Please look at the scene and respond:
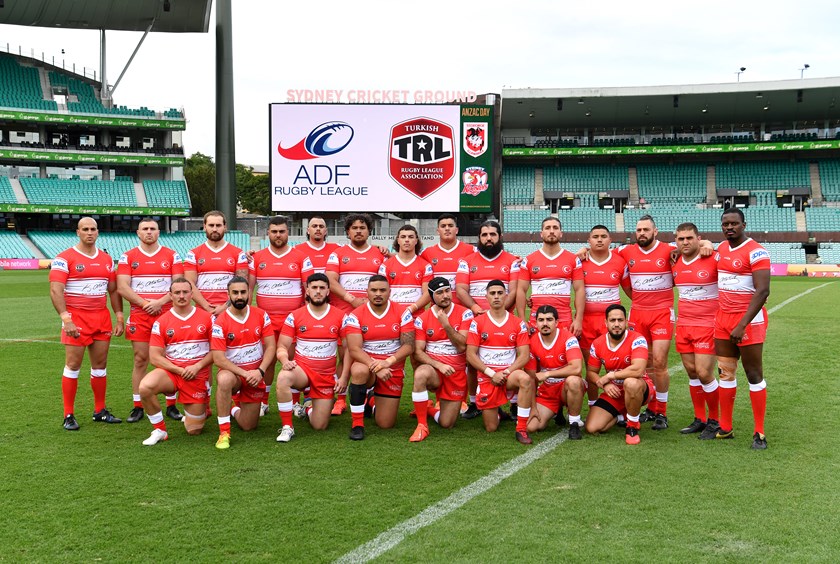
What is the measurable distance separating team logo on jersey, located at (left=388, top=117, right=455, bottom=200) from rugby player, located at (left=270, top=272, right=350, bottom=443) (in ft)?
68.2

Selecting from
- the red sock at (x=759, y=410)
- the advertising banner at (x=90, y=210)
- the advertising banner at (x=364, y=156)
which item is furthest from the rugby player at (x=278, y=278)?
the advertising banner at (x=90, y=210)

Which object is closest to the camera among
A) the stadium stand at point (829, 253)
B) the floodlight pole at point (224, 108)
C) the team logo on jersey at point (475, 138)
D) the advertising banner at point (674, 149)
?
the team logo on jersey at point (475, 138)

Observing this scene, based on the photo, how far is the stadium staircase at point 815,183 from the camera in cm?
4347

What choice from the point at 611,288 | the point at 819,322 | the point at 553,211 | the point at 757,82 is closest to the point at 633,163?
the point at 553,211

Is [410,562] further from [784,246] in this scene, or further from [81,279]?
[784,246]

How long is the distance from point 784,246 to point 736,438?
3903cm

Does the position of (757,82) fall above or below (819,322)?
above

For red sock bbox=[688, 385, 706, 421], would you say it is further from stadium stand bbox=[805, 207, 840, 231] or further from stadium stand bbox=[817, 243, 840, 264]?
stadium stand bbox=[805, 207, 840, 231]

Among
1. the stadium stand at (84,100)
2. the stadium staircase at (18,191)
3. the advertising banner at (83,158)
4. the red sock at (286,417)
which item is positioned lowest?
the red sock at (286,417)

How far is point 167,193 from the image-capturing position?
151 ft

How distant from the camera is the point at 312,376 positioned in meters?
6.46

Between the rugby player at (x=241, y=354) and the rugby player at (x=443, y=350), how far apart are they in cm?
144

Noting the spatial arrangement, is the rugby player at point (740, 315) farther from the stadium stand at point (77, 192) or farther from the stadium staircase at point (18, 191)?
the stadium staircase at point (18, 191)

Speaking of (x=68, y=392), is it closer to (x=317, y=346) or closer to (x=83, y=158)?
(x=317, y=346)
